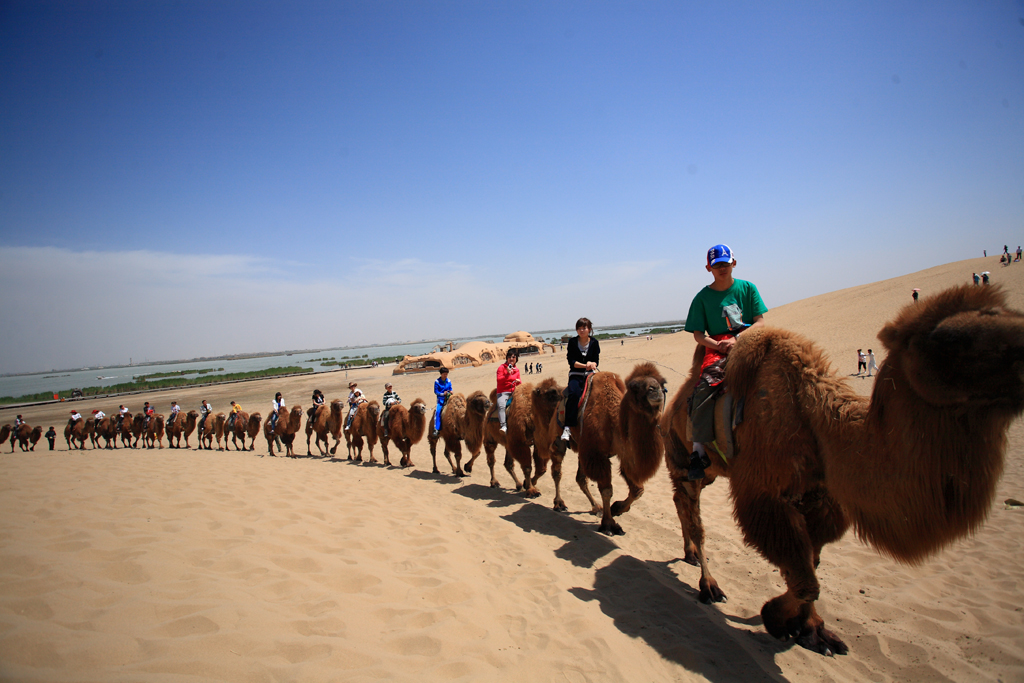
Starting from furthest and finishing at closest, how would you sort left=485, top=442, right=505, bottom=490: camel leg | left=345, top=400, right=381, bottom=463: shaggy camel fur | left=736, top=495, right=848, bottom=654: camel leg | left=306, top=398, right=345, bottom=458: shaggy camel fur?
1. left=306, top=398, right=345, bottom=458: shaggy camel fur
2. left=345, top=400, right=381, bottom=463: shaggy camel fur
3. left=485, top=442, right=505, bottom=490: camel leg
4. left=736, top=495, right=848, bottom=654: camel leg

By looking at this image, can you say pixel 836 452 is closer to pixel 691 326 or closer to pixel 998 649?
pixel 691 326

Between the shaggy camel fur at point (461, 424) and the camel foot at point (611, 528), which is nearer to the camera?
the camel foot at point (611, 528)

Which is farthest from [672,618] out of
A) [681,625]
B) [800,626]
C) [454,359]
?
[454,359]

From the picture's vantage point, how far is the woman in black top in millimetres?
6328

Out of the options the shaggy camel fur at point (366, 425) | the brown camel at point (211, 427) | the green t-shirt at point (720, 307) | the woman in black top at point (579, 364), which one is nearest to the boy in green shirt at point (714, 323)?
the green t-shirt at point (720, 307)

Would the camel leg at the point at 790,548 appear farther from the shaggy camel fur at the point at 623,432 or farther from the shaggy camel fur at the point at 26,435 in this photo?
the shaggy camel fur at the point at 26,435

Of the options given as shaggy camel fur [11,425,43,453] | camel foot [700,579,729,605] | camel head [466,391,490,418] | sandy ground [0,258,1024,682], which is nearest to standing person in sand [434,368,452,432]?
camel head [466,391,490,418]

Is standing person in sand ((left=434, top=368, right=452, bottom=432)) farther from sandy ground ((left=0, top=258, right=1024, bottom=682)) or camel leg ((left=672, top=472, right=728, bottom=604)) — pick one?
camel leg ((left=672, top=472, right=728, bottom=604))

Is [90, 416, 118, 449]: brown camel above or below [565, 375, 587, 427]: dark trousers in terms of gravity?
below

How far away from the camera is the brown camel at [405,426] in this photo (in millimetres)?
11525

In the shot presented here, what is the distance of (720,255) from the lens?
3.80 metres

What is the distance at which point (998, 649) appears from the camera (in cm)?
313

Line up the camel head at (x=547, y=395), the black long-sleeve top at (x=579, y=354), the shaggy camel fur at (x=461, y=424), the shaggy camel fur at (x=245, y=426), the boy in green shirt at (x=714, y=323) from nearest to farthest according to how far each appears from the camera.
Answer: the boy in green shirt at (x=714, y=323), the black long-sleeve top at (x=579, y=354), the camel head at (x=547, y=395), the shaggy camel fur at (x=461, y=424), the shaggy camel fur at (x=245, y=426)

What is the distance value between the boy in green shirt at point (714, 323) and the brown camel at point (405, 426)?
28.1 ft
